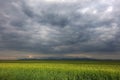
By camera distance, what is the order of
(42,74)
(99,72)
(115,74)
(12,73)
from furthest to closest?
1. (12,73)
2. (42,74)
3. (99,72)
4. (115,74)

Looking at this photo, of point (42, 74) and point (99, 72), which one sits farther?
point (42, 74)

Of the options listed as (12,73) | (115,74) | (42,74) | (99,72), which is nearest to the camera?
(115,74)

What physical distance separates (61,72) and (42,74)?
2625 mm

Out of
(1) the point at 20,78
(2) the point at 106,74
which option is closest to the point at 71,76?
(2) the point at 106,74

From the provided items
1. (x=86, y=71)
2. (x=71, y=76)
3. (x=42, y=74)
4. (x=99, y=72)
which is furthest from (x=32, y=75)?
(x=99, y=72)

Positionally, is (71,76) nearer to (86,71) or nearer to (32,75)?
(86,71)

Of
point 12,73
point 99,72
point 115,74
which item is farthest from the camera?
point 12,73

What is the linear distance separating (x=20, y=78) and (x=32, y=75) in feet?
5.28

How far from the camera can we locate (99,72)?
2219 cm

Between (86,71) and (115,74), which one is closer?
(115,74)

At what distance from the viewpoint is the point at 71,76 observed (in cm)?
2273

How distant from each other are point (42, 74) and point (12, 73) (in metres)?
5.07

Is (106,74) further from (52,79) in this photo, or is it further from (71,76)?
(52,79)

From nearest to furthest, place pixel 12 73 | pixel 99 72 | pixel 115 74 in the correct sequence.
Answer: pixel 115 74
pixel 99 72
pixel 12 73
